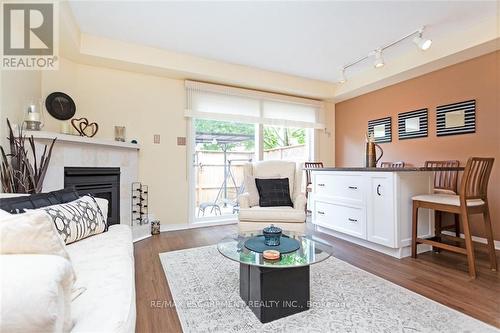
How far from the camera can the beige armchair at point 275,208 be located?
2.59m

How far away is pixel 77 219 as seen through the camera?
1575mm

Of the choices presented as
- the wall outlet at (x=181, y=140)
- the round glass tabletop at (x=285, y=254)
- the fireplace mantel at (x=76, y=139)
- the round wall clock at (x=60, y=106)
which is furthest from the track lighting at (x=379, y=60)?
the round wall clock at (x=60, y=106)

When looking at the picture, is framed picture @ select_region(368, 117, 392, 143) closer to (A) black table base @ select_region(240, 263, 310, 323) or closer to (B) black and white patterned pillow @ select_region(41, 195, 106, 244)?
(A) black table base @ select_region(240, 263, 310, 323)

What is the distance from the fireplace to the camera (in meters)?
2.76

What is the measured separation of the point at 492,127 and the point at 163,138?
4.23m

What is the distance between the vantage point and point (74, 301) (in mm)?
885

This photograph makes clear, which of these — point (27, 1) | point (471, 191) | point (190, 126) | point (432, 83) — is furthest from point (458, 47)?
point (27, 1)

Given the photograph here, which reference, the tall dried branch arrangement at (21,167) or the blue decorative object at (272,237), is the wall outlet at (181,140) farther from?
the blue decorative object at (272,237)

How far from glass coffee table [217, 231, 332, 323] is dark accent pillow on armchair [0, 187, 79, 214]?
115cm

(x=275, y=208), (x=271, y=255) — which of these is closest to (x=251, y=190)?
(x=275, y=208)

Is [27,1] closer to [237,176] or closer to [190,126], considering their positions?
[190,126]
